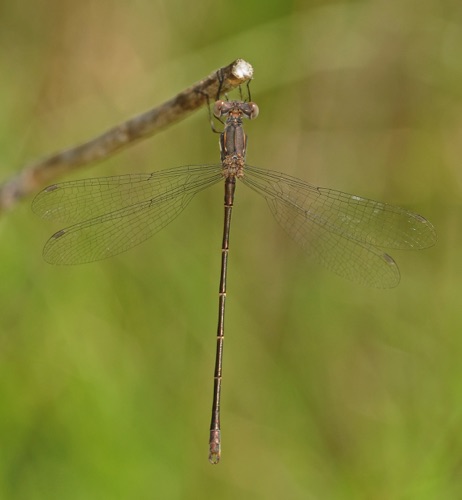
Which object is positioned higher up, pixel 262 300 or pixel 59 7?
pixel 59 7

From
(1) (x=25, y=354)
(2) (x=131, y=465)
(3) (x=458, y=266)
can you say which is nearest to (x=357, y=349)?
(3) (x=458, y=266)

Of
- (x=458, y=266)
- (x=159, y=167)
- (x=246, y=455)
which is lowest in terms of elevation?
(x=246, y=455)

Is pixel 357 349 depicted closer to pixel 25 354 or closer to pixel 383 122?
pixel 383 122

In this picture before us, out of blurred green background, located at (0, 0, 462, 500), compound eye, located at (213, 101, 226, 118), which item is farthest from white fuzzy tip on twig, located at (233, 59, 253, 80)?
blurred green background, located at (0, 0, 462, 500)

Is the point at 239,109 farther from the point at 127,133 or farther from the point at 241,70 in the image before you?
the point at 241,70

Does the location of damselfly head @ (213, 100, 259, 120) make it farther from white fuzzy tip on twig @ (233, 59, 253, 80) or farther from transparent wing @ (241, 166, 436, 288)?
white fuzzy tip on twig @ (233, 59, 253, 80)

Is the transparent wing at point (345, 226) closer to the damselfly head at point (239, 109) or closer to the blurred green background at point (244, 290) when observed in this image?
the damselfly head at point (239, 109)

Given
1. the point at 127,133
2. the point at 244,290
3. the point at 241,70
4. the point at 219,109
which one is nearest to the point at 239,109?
the point at 219,109
